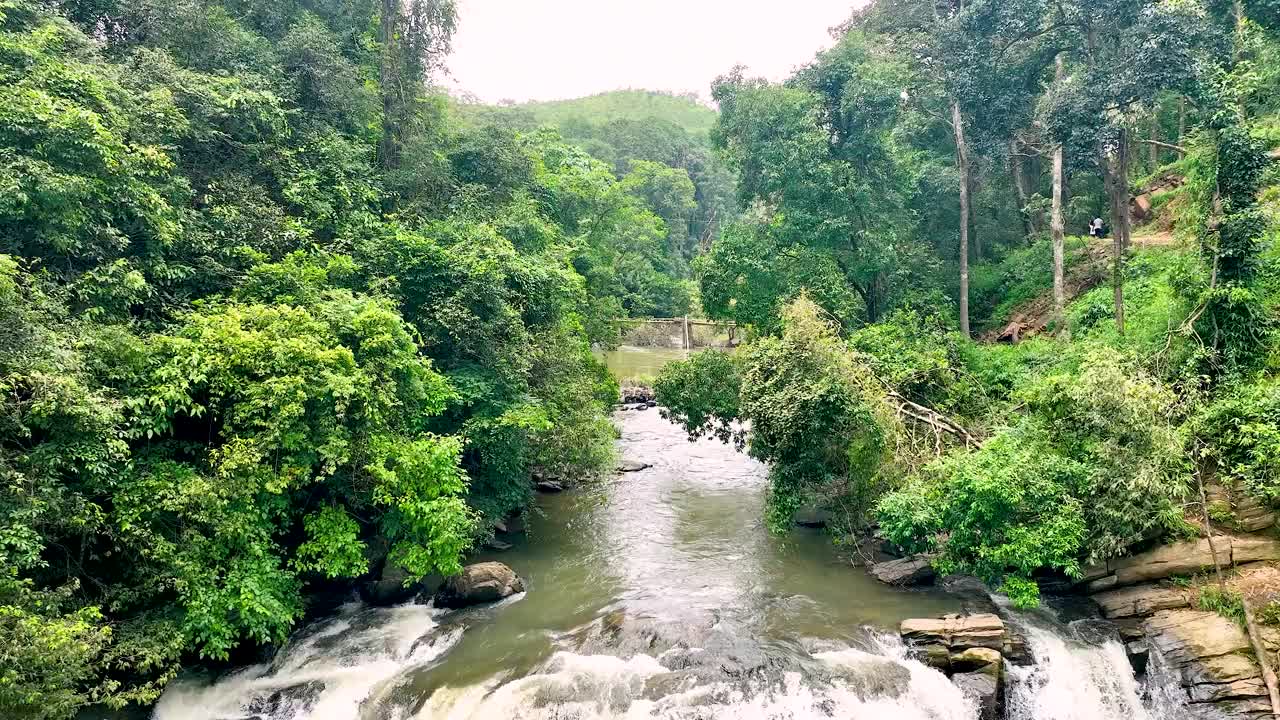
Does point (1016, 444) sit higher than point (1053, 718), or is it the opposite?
point (1016, 444)

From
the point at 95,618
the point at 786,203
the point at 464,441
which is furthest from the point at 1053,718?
the point at 786,203

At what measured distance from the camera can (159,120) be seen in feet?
48.0

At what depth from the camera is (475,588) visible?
15148mm

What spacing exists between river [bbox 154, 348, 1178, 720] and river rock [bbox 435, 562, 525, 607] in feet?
0.99

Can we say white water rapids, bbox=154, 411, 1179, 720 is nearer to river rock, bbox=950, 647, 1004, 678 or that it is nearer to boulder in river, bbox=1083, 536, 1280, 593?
river rock, bbox=950, 647, 1004, 678

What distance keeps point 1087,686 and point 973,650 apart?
187 cm

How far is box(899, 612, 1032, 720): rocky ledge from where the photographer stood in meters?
11.5

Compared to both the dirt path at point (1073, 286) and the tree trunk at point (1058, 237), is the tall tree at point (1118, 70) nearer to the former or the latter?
the tree trunk at point (1058, 237)

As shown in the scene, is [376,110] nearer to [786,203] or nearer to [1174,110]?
[786,203]

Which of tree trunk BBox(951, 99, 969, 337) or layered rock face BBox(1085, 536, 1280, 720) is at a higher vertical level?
tree trunk BBox(951, 99, 969, 337)

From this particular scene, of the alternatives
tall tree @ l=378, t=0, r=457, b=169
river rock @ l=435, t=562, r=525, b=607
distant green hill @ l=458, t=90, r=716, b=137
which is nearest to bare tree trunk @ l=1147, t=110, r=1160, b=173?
tall tree @ l=378, t=0, r=457, b=169

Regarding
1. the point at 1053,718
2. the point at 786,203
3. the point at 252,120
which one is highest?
the point at 252,120

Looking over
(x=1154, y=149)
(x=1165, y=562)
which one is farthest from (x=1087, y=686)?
(x=1154, y=149)

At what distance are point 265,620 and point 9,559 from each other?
3.37 meters
